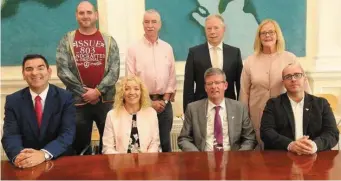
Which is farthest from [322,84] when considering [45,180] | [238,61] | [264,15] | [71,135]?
[45,180]

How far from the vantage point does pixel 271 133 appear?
2.60 meters

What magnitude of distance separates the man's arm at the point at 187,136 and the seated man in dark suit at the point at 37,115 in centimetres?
73

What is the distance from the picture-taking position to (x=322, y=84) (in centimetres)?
446

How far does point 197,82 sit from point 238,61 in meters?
0.37

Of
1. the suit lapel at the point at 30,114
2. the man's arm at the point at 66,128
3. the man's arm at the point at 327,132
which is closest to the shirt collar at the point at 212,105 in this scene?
the man's arm at the point at 327,132

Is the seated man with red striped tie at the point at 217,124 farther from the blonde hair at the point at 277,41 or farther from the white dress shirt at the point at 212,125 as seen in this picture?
the blonde hair at the point at 277,41

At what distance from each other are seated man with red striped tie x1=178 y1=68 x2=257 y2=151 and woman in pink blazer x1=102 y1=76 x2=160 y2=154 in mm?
226

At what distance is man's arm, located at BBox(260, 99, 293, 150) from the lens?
2.49m

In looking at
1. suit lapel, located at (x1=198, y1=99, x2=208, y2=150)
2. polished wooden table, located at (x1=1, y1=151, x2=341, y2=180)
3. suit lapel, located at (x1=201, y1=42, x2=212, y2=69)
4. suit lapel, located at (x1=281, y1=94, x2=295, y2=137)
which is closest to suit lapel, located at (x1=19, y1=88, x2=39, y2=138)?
polished wooden table, located at (x1=1, y1=151, x2=341, y2=180)

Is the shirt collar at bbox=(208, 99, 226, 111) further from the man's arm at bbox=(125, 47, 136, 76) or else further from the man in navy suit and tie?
the man's arm at bbox=(125, 47, 136, 76)

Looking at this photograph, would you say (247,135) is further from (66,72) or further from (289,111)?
(66,72)

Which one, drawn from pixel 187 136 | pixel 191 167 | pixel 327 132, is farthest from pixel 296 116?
pixel 191 167

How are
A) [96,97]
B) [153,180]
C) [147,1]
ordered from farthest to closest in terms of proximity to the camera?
1. [147,1]
2. [96,97]
3. [153,180]

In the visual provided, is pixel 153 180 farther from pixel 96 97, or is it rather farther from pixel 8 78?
pixel 8 78
